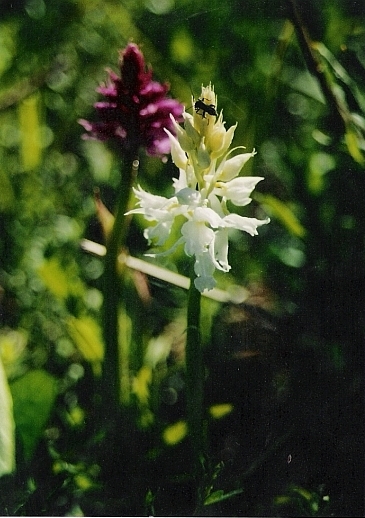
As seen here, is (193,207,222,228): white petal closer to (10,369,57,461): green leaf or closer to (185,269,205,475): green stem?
(185,269,205,475): green stem

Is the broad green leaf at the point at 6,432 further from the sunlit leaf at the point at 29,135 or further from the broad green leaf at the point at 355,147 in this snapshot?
the broad green leaf at the point at 355,147

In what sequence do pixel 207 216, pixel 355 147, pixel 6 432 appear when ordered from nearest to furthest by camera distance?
pixel 207 216, pixel 6 432, pixel 355 147

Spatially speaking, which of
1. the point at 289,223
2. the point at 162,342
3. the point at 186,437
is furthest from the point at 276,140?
the point at 186,437

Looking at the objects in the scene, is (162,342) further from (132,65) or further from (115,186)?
(132,65)

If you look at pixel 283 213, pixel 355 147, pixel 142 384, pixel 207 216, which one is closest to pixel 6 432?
pixel 142 384

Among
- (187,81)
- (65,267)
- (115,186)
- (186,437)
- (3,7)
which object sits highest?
(3,7)

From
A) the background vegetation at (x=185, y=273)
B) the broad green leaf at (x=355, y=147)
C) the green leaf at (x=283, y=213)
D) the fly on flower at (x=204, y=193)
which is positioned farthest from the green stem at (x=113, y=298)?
the broad green leaf at (x=355, y=147)

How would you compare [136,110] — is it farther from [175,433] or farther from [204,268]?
[175,433]
